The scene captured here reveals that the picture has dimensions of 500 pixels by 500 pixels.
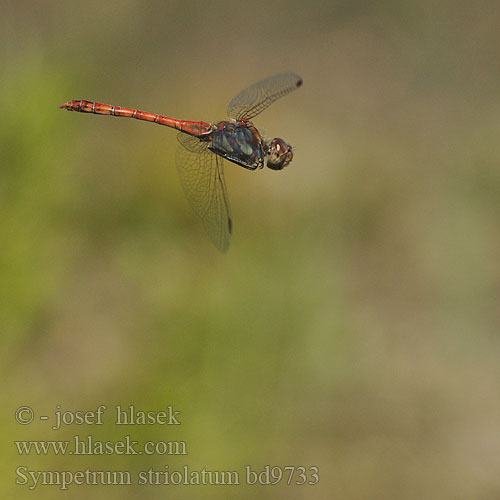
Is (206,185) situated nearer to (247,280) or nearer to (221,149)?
(221,149)

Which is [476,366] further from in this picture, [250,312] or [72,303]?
[72,303]

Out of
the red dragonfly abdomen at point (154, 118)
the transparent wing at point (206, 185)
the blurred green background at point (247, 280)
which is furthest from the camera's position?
the blurred green background at point (247, 280)

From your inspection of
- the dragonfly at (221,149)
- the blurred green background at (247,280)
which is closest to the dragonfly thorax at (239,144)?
the dragonfly at (221,149)

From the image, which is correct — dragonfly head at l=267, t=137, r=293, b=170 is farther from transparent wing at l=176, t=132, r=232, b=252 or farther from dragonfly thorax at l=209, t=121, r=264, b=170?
transparent wing at l=176, t=132, r=232, b=252

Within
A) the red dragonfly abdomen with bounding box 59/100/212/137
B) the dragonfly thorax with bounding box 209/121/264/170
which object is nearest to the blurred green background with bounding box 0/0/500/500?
the red dragonfly abdomen with bounding box 59/100/212/137

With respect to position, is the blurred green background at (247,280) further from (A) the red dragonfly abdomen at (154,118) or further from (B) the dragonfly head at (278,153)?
(B) the dragonfly head at (278,153)

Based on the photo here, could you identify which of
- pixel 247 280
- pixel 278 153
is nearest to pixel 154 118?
pixel 278 153
